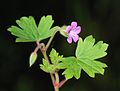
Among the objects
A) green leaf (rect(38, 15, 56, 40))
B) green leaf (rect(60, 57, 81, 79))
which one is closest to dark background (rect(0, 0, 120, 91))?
green leaf (rect(38, 15, 56, 40))

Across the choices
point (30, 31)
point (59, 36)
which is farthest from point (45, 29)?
point (59, 36)

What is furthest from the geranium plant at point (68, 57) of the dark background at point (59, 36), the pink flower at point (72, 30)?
the dark background at point (59, 36)

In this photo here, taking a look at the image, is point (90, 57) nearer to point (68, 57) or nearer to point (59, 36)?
point (68, 57)

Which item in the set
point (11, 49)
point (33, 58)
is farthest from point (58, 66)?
point (11, 49)

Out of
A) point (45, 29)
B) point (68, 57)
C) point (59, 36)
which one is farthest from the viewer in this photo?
point (59, 36)

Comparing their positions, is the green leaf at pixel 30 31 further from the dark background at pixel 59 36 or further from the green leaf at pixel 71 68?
the dark background at pixel 59 36

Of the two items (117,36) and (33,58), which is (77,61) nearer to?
(33,58)

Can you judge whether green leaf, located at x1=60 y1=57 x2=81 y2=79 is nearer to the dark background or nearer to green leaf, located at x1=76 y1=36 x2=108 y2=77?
green leaf, located at x1=76 y1=36 x2=108 y2=77
